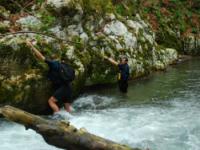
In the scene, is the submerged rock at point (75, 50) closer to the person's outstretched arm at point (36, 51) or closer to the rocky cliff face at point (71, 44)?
the rocky cliff face at point (71, 44)

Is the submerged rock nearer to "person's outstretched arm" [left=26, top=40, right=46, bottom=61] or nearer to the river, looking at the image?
"person's outstretched arm" [left=26, top=40, right=46, bottom=61]

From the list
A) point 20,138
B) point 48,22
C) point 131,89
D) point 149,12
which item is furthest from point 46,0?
point 149,12

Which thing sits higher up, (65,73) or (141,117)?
(65,73)

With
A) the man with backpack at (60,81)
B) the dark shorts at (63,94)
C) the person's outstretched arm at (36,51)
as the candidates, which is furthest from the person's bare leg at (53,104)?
the person's outstretched arm at (36,51)

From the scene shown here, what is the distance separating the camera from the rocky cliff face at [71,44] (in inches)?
556

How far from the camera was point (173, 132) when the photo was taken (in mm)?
11789

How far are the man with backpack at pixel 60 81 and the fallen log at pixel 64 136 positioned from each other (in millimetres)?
7080

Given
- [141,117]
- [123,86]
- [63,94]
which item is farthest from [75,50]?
[141,117]

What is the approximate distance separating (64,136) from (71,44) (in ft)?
32.6

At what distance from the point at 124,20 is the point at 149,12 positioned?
8.59 meters

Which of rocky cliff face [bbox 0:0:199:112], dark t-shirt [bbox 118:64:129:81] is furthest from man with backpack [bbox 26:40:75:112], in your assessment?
dark t-shirt [bbox 118:64:129:81]

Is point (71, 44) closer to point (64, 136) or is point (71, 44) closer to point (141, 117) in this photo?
point (141, 117)

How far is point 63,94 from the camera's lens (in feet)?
46.7

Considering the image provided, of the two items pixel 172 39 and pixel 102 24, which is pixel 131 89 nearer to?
pixel 102 24
